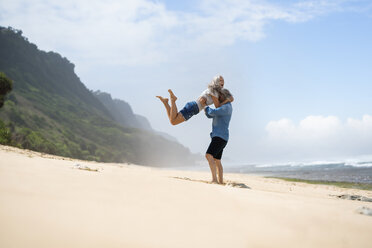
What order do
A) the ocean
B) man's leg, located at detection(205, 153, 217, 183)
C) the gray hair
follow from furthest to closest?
1. the ocean
2. the gray hair
3. man's leg, located at detection(205, 153, 217, 183)

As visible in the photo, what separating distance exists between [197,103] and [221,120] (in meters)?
0.60

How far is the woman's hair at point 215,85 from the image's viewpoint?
17.9 feet

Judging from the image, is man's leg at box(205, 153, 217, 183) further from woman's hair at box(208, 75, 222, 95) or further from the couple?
woman's hair at box(208, 75, 222, 95)

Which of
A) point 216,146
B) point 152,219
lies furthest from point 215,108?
point 152,219

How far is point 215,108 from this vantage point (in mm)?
5422

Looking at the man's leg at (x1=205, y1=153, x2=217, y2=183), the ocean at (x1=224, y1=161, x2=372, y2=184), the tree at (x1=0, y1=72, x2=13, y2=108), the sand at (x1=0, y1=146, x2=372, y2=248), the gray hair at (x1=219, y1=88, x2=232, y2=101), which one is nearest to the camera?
the sand at (x1=0, y1=146, x2=372, y2=248)

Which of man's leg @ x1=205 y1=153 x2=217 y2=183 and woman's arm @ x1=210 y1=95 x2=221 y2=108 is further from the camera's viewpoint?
woman's arm @ x1=210 y1=95 x2=221 y2=108

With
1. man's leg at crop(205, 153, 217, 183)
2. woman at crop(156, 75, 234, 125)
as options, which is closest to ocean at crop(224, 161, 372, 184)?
man's leg at crop(205, 153, 217, 183)

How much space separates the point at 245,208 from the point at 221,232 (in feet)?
1.87

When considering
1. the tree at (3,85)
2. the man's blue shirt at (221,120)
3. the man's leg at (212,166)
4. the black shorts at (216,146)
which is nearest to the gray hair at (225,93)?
the man's blue shirt at (221,120)

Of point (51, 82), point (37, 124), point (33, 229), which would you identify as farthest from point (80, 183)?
point (51, 82)

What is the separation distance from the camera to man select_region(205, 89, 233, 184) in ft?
17.4

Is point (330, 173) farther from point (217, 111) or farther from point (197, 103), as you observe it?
point (197, 103)

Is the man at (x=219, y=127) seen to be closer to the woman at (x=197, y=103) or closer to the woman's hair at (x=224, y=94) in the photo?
the woman's hair at (x=224, y=94)
